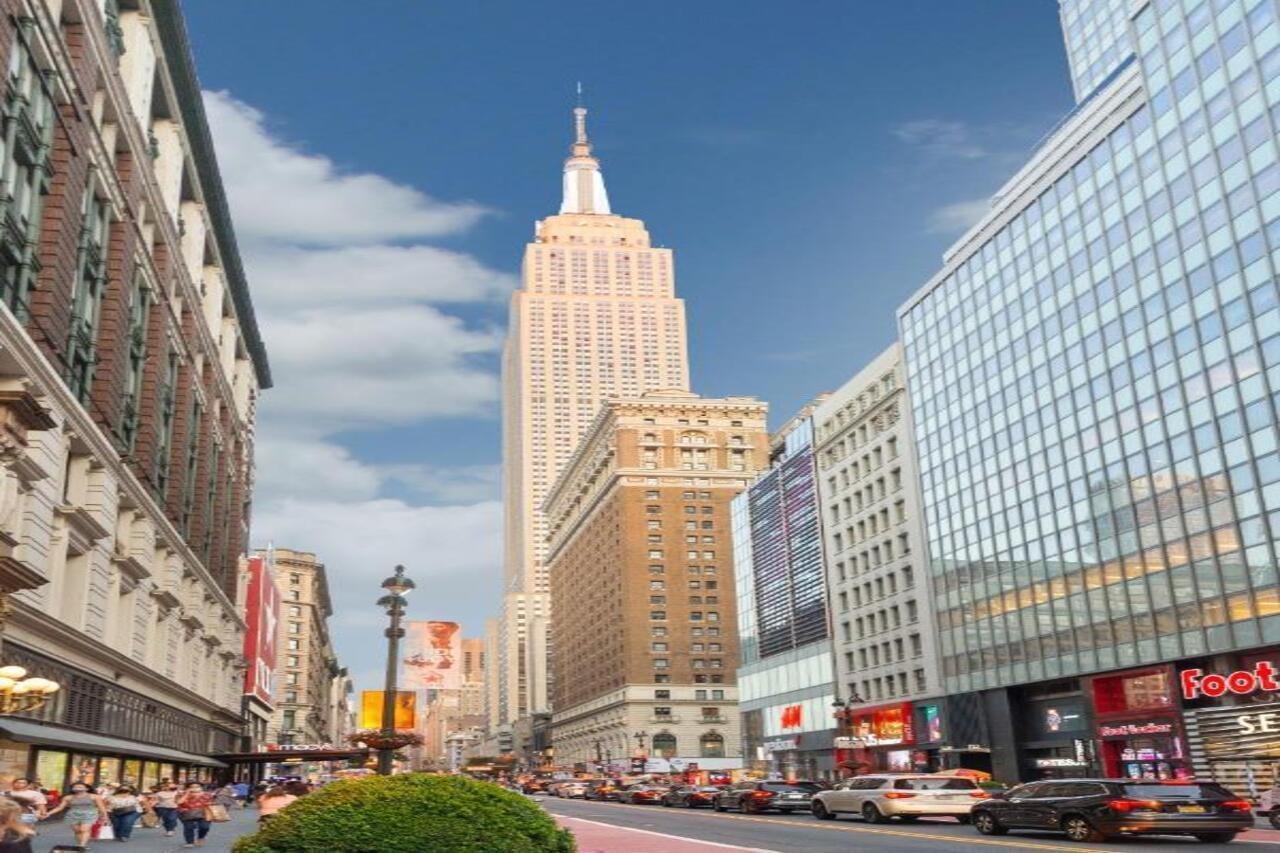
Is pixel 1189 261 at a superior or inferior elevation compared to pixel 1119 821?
superior

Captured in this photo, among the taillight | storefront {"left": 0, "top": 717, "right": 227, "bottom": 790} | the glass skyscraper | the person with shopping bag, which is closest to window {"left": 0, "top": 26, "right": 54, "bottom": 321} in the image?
storefront {"left": 0, "top": 717, "right": 227, "bottom": 790}

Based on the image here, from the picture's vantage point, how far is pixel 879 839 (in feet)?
86.3

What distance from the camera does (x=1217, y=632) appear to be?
1967 inches

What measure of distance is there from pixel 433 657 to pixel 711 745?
138 meters

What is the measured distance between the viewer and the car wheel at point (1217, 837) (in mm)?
24250

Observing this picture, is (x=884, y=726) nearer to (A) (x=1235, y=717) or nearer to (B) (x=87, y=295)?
(A) (x=1235, y=717)

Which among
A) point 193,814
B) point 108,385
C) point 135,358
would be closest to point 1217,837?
point 193,814

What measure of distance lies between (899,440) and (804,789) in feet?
137

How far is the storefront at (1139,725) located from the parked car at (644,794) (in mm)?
21844

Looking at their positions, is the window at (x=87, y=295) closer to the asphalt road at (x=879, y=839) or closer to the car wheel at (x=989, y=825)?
the asphalt road at (x=879, y=839)

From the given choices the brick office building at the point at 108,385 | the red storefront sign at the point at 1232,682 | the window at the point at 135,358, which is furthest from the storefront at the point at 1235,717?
the window at the point at 135,358

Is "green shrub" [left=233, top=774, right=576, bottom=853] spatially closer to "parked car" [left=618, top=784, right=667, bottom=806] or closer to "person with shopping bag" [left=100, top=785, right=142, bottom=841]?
"person with shopping bag" [left=100, top=785, right=142, bottom=841]

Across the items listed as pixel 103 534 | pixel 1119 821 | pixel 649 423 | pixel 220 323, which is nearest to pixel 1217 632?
pixel 1119 821

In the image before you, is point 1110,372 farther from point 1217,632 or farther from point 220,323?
point 220,323
